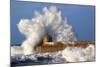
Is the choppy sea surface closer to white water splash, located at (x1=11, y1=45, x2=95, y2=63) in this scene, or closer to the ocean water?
white water splash, located at (x1=11, y1=45, x2=95, y2=63)

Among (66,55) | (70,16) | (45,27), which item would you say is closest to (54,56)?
(66,55)

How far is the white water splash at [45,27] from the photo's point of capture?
204 cm

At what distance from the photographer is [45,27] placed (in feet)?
6.88

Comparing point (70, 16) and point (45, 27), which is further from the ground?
point (70, 16)

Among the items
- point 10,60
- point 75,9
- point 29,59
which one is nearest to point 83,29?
point 75,9

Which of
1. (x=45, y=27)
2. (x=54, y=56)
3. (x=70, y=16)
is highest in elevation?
(x=70, y=16)

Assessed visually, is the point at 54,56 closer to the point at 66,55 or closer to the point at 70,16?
the point at 66,55

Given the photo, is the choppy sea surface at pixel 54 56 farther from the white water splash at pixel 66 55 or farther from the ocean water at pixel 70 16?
the ocean water at pixel 70 16

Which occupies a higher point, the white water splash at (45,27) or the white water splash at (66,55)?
the white water splash at (45,27)

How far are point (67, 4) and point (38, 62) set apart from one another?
710 millimetres

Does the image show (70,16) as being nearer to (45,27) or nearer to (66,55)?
(45,27)

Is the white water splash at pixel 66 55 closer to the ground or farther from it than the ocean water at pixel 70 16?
closer to the ground

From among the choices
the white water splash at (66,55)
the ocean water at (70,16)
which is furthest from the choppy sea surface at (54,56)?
the ocean water at (70,16)

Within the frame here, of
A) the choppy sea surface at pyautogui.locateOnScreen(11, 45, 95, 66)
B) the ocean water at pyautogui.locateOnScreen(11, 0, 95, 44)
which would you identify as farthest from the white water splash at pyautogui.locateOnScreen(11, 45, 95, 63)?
the ocean water at pyautogui.locateOnScreen(11, 0, 95, 44)
